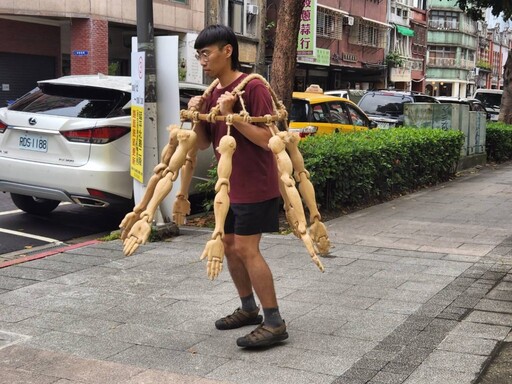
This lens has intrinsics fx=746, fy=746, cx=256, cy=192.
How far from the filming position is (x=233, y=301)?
5.39m

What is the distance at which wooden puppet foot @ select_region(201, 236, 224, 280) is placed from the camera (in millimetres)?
3807

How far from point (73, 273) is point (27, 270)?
1.34ft

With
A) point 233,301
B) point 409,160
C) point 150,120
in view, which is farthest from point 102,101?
point 409,160

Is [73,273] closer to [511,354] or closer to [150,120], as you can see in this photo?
[150,120]

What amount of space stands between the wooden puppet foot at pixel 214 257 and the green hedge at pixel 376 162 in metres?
4.92

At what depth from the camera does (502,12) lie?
19.0 metres

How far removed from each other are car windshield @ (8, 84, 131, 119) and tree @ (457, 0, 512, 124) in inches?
511

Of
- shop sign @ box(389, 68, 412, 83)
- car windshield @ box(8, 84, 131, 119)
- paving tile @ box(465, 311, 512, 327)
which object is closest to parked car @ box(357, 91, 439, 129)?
car windshield @ box(8, 84, 131, 119)

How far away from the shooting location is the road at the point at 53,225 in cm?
771

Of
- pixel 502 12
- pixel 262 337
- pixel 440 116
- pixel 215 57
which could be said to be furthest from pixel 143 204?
pixel 502 12

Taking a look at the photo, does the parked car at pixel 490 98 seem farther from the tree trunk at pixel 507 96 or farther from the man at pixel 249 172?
the man at pixel 249 172

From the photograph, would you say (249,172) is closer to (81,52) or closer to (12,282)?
(12,282)

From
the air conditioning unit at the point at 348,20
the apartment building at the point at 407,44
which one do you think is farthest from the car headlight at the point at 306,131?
the apartment building at the point at 407,44

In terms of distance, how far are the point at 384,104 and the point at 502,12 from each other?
3811 mm
